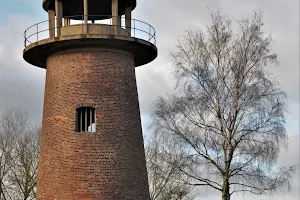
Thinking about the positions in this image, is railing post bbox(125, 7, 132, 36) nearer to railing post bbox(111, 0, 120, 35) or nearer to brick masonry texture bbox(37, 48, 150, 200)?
railing post bbox(111, 0, 120, 35)

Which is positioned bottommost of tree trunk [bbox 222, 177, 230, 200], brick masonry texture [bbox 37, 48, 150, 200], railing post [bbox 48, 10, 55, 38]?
tree trunk [bbox 222, 177, 230, 200]

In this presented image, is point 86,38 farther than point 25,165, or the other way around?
point 25,165

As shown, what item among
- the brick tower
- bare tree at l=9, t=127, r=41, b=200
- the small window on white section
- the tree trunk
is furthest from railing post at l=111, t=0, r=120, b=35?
bare tree at l=9, t=127, r=41, b=200

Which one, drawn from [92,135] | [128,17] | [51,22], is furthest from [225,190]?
[51,22]

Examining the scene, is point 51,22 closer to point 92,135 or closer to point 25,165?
point 92,135

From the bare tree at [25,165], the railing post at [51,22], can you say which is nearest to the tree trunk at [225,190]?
the railing post at [51,22]

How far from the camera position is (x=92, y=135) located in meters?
17.7

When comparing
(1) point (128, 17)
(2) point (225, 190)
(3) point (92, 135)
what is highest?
(1) point (128, 17)

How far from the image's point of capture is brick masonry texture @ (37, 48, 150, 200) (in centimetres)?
1744

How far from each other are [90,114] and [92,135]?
2.50ft

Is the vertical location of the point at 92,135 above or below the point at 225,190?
above

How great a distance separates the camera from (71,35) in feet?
58.1

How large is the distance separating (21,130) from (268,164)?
18.2 metres

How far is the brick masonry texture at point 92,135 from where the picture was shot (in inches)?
687
